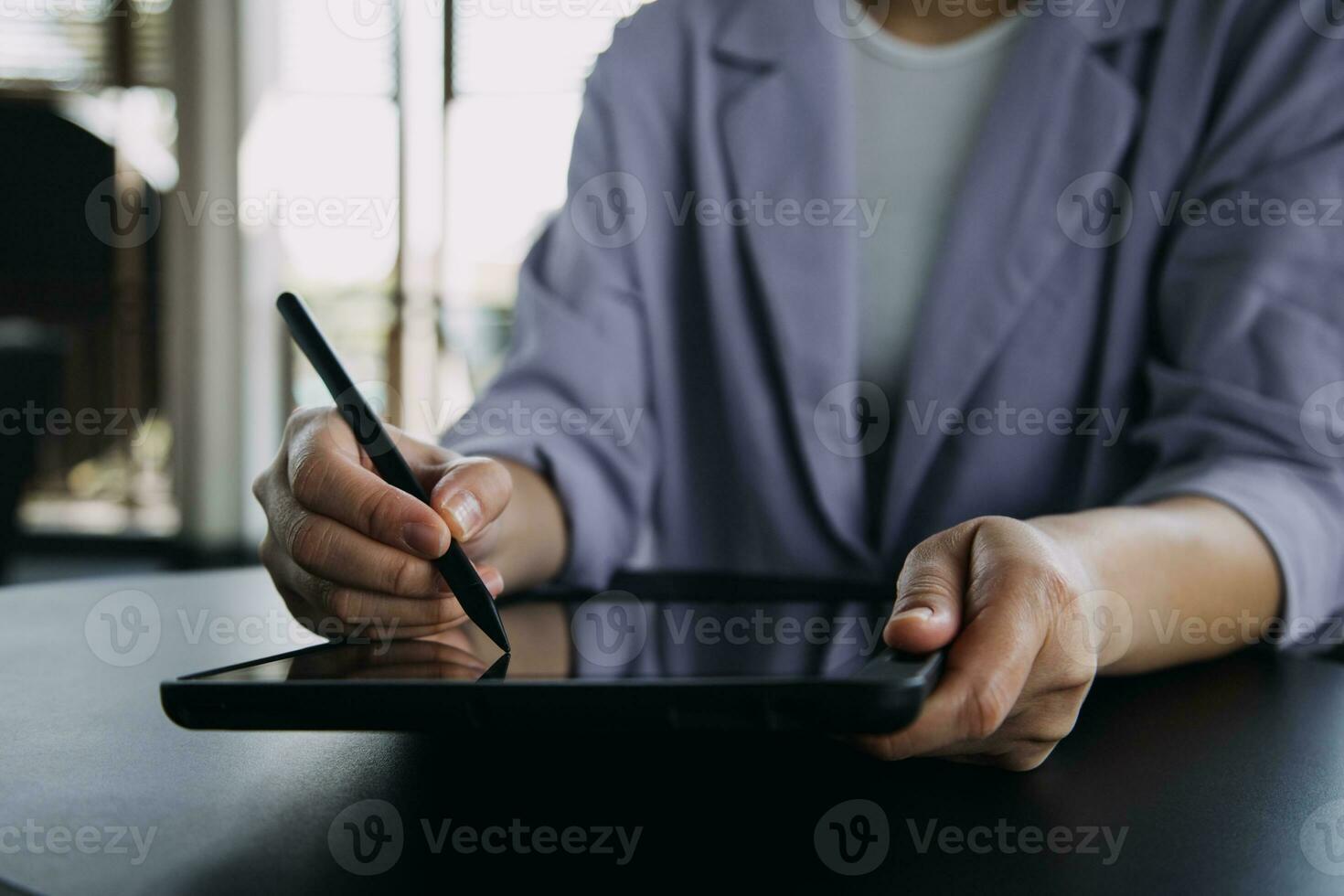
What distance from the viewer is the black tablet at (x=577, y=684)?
0.79 feet

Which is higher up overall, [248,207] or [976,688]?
[248,207]

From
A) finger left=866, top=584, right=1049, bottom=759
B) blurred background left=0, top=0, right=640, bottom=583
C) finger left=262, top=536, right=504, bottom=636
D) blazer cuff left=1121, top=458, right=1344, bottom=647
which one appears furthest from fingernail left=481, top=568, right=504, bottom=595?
blurred background left=0, top=0, right=640, bottom=583

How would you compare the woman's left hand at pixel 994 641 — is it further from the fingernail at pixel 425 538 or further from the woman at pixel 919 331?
the fingernail at pixel 425 538

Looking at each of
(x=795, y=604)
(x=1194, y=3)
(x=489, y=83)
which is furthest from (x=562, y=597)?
(x=489, y=83)

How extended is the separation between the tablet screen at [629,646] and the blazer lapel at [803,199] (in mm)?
261

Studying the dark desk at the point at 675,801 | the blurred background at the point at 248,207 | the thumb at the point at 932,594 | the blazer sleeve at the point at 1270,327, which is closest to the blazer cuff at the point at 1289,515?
the blazer sleeve at the point at 1270,327

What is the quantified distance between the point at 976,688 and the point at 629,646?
0.63ft

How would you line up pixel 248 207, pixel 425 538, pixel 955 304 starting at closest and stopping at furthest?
pixel 425 538, pixel 955 304, pixel 248 207

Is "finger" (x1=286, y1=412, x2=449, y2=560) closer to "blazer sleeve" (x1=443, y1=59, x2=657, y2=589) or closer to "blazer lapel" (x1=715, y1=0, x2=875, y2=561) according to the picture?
"blazer sleeve" (x1=443, y1=59, x2=657, y2=589)

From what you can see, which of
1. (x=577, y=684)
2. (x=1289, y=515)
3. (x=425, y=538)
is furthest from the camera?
(x=1289, y=515)

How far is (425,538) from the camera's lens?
404 millimetres

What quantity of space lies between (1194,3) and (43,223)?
3307mm

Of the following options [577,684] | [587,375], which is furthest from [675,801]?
[587,375]

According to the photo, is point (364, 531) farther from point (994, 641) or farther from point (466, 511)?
point (994, 641)
